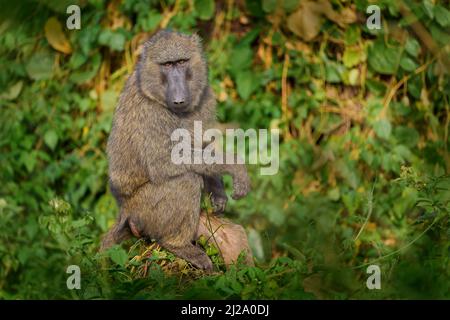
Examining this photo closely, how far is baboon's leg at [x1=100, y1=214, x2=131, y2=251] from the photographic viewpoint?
4.08m

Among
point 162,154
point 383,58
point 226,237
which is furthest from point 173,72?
point 383,58

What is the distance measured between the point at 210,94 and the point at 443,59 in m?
3.15

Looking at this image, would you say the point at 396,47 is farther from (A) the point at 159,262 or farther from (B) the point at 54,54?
(A) the point at 159,262

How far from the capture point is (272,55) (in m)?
7.20

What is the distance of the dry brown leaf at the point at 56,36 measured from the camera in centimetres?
698

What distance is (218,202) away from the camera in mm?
4219

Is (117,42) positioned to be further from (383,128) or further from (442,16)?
(442,16)

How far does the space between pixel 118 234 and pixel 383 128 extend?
330 centimetres

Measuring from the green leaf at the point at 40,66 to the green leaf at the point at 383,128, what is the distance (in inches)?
111

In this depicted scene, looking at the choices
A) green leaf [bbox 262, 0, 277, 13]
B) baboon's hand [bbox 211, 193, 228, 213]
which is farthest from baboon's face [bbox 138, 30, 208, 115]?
green leaf [bbox 262, 0, 277, 13]

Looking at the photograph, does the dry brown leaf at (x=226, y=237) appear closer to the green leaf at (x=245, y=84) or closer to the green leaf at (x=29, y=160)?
the green leaf at (x=245, y=84)

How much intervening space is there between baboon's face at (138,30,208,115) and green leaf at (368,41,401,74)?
3175 millimetres

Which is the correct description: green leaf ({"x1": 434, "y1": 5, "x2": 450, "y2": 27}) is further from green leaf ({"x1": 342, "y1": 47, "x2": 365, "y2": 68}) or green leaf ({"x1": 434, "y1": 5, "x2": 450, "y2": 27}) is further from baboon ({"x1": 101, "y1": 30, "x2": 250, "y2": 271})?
baboon ({"x1": 101, "y1": 30, "x2": 250, "y2": 271})
